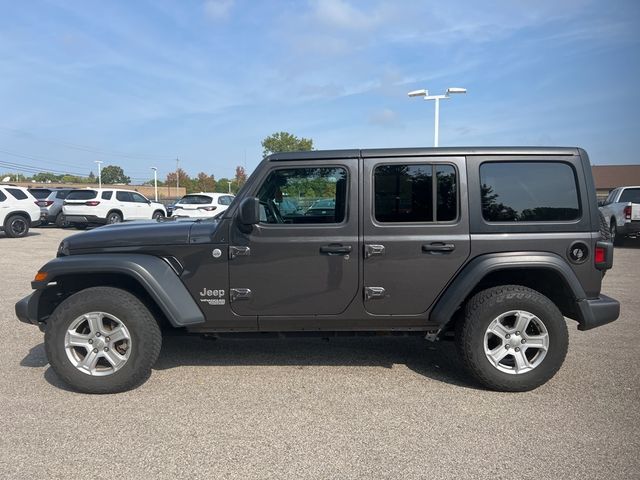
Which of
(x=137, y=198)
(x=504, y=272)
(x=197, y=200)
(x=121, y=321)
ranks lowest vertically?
(x=121, y=321)

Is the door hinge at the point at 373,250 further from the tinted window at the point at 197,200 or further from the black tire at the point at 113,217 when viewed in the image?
the black tire at the point at 113,217

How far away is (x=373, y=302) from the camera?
12.5 ft

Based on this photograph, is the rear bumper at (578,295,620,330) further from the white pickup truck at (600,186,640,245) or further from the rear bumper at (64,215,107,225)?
the rear bumper at (64,215,107,225)

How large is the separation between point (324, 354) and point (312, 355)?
122 millimetres

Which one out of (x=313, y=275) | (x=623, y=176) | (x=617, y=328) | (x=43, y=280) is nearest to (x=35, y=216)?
(x=43, y=280)

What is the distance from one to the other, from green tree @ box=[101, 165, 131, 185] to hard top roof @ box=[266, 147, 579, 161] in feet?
463

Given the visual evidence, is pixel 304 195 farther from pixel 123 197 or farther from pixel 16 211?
pixel 123 197

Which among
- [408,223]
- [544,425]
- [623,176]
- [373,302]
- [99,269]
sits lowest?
[544,425]

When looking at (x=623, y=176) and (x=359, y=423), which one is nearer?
(x=359, y=423)

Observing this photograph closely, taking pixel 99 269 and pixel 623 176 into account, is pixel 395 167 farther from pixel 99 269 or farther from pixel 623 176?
pixel 623 176

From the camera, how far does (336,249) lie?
3754mm

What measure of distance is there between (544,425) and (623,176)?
217ft

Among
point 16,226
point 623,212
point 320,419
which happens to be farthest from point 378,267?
point 16,226

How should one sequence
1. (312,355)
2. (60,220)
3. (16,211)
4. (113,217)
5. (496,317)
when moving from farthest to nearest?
(60,220), (113,217), (16,211), (312,355), (496,317)
